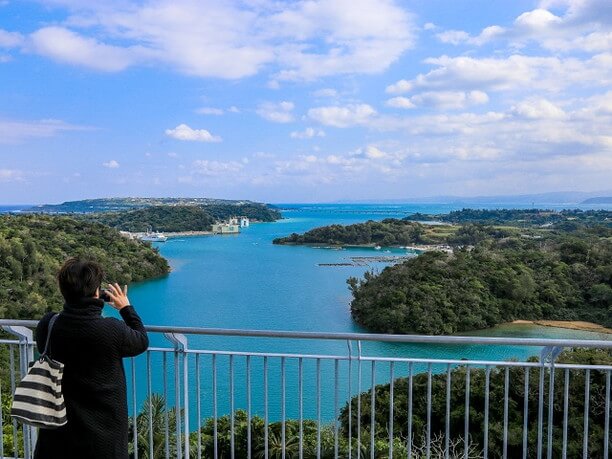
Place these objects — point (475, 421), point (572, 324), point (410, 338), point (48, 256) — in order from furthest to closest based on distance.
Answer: point (48, 256) → point (572, 324) → point (475, 421) → point (410, 338)

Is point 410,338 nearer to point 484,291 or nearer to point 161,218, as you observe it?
point 484,291

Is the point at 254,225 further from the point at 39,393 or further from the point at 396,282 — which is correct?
the point at 39,393

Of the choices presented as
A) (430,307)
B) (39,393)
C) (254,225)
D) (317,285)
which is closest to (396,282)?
(430,307)

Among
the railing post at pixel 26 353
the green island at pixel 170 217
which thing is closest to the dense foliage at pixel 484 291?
the railing post at pixel 26 353

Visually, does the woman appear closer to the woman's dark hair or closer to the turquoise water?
the woman's dark hair

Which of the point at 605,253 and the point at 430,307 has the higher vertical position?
the point at 605,253

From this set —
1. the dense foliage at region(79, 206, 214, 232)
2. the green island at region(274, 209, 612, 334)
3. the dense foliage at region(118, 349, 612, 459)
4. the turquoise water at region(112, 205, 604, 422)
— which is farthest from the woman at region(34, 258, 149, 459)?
the dense foliage at region(79, 206, 214, 232)

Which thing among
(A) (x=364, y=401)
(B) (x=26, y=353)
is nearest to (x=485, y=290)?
(A) (x=364, y=401)
